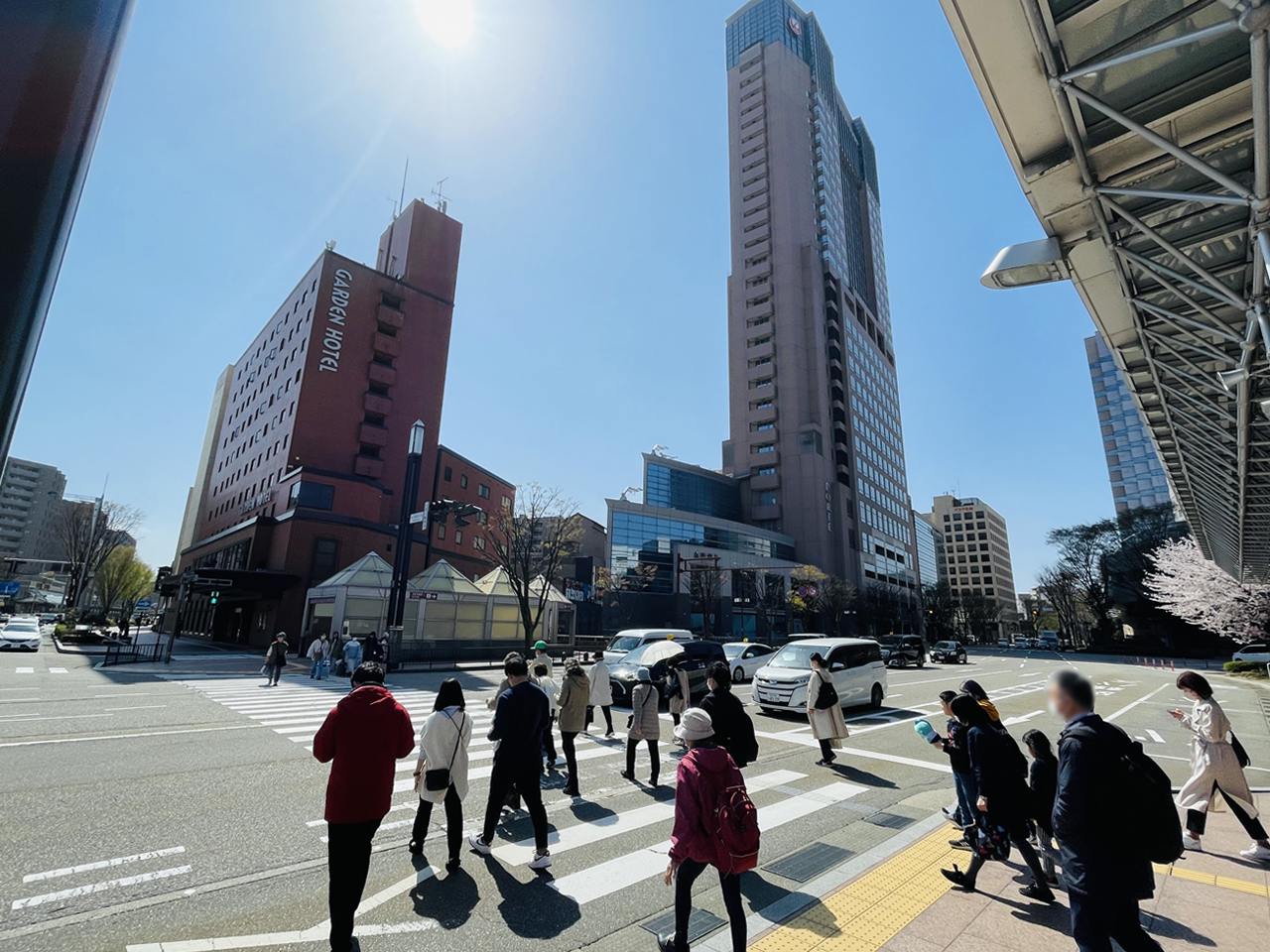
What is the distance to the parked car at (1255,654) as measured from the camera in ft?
112

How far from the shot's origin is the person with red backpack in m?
4.59

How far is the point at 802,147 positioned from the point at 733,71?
2049 centimetres

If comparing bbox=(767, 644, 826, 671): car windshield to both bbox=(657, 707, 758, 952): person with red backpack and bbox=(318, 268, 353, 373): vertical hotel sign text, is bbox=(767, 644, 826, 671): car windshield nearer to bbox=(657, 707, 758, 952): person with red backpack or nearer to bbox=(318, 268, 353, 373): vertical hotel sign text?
bbox=(657, 707, 758, 952): person with red backpack

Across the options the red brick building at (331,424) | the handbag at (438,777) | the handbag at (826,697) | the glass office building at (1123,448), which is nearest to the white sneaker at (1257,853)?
the handbag at (826,697)

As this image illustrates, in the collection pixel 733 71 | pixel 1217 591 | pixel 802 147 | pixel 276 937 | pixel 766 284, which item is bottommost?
pixel 276 937

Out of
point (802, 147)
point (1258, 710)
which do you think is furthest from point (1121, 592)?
point (802, 147)

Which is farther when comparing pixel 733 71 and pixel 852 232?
pixel 852 232

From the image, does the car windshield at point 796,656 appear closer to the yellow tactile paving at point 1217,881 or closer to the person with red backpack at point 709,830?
the yellow tactile paving at point 1217,881

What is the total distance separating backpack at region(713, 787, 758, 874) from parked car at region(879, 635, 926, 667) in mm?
33669

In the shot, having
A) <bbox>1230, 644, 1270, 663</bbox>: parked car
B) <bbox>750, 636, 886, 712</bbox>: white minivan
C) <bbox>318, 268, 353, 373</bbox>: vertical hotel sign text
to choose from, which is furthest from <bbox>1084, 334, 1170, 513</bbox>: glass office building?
<bbox>318, 268, 353, 373</bbox>: vertical hotel sign text

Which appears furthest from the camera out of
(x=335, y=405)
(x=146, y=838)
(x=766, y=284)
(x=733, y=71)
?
(x=733, y=71)

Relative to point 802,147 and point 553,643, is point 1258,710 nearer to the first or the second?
point 553,643

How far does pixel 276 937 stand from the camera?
5.04 metres

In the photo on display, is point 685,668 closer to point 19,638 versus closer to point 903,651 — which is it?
point 903,651
